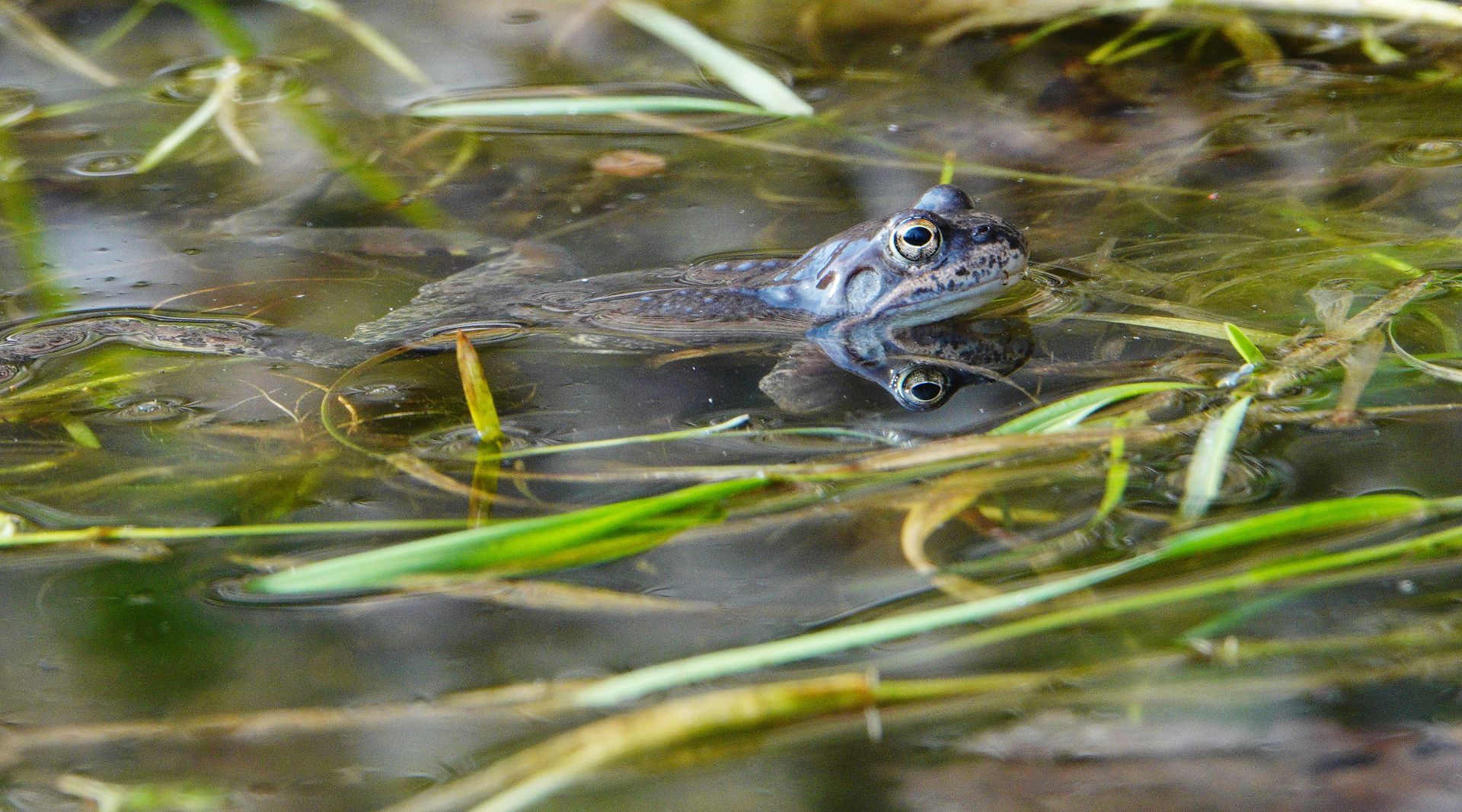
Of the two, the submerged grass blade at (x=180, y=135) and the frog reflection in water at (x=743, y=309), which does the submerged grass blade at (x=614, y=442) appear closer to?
the frog reflection in water at (x=743, y=309)

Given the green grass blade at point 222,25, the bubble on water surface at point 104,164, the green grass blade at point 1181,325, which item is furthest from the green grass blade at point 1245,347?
the green grass blade at point 222,25

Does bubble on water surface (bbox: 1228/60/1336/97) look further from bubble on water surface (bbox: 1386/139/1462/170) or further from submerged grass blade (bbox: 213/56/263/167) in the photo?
submerged grass blade (bbox: 213/56/263/167)

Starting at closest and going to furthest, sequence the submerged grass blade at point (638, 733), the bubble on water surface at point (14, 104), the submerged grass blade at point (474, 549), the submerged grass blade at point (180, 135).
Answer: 1. the submerged grass blade at point (638, 733)
2. the submerged grass blade at point (474, 549)
3. the submerged grass blade at point (180, 135)
4. the bubble on water surface at point (14, 104)

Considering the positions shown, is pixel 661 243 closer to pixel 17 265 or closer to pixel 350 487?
pixel 350 487

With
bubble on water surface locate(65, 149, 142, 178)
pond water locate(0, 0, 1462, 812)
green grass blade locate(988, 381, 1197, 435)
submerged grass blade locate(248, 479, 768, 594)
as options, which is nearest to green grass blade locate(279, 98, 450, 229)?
pond water locate(0, 0, 1462, 812)

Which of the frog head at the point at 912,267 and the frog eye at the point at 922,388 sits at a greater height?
the frog head at the point at 912,267

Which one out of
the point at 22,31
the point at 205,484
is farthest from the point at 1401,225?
the point at 22,31

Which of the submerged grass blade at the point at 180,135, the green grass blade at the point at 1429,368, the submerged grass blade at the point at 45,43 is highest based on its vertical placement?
the submerged grass blade at the point at 45,43
